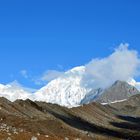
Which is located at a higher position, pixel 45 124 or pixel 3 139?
pixel 45 124

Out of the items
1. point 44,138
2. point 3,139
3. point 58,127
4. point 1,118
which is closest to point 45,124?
point 58,127

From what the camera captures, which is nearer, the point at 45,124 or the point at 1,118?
the point at 1,118

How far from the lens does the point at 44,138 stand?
274 ft

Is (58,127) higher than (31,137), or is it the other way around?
(58,127)

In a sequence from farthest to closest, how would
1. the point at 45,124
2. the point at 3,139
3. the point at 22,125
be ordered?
the point at 45,124 < the point at 22,125 < the point at 3,139

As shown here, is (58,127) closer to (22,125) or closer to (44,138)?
(22,125)

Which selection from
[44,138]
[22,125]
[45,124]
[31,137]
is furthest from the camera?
[45,124]

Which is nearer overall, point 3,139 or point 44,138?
point 3,139

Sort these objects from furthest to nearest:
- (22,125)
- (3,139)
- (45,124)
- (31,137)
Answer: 1. (45,124)
2. (22,125)
3. (31,137)
4. (3,139)

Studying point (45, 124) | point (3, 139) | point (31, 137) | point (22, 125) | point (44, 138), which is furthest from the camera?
point (45, 124)

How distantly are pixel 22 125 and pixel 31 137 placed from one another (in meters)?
65.1

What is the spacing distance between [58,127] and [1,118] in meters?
31.7

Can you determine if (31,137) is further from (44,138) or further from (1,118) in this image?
(1,118)

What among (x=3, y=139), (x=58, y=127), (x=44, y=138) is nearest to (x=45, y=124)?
(x=58, y=127)
